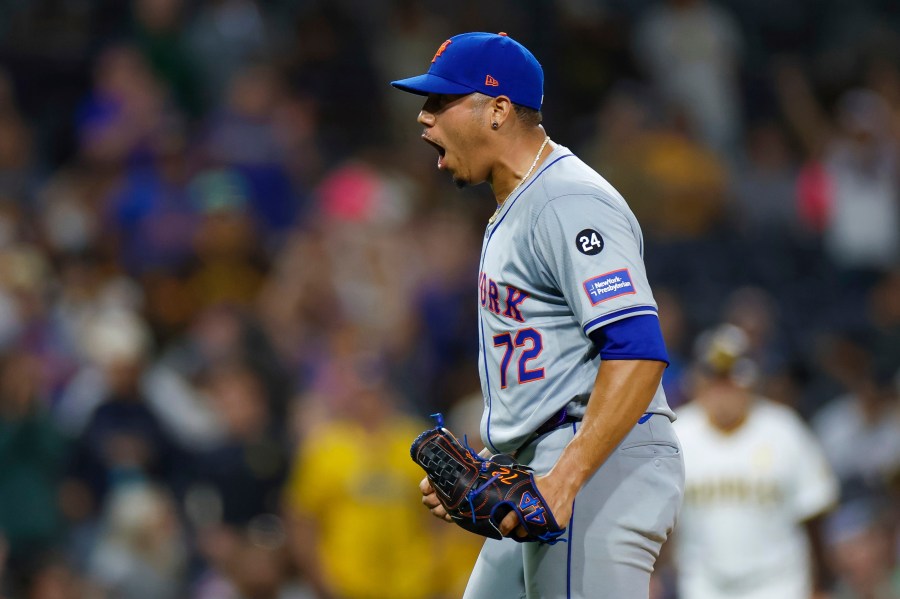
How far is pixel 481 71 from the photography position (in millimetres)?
3900

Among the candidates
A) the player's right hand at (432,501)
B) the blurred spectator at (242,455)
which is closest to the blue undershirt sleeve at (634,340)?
the player's right hand at (432,501)

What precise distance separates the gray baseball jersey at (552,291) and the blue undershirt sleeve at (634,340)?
25 mm

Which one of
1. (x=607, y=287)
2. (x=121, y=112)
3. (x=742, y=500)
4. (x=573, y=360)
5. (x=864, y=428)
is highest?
(x=121, y=112)

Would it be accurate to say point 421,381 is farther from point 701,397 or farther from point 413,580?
point 701,397

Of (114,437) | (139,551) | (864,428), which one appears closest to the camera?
(139,551)

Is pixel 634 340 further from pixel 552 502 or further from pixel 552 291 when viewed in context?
pixel 552 502

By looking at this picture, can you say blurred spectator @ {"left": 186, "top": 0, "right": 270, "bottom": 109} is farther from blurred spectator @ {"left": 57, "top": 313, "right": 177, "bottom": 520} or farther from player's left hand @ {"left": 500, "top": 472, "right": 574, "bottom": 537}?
player's left hand @ {"left": 500, "top": 472, "right": 574, "bottom": 537}

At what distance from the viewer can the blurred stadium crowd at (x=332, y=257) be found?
27.5ft

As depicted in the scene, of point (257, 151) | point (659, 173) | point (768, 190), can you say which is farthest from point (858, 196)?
point (257, 151)

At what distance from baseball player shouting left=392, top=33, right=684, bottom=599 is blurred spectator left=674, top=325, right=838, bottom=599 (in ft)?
10.1

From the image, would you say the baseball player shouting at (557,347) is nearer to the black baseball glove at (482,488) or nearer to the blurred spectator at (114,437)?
the black baseball glove at (482,488)

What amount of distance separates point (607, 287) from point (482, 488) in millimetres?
574

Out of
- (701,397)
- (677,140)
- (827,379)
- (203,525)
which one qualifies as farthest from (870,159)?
(203,525)

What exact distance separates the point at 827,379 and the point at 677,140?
255 cm
